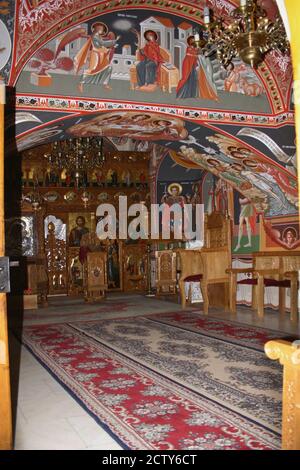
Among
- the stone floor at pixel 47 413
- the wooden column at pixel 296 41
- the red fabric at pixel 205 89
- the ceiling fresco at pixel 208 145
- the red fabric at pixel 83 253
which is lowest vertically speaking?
the stone floor at pixel 47 413

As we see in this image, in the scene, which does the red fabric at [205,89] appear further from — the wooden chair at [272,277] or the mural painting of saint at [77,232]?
the mural painting of saint at [77,232]

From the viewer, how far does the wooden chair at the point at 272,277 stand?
7.37m

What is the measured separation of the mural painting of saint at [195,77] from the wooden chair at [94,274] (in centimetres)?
512

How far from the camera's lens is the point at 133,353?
5309mm

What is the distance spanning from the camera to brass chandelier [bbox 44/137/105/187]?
9.98 meters

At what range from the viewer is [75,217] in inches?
515

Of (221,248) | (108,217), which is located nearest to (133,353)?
(221,248)

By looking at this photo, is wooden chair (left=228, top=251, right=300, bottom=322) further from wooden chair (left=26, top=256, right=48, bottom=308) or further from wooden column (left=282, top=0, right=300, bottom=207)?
wooden column (left=282, top=0, right=300, bottom=207)

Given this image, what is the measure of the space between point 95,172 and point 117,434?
1056cm

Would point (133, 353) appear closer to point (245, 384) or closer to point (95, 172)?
point (245, 384)

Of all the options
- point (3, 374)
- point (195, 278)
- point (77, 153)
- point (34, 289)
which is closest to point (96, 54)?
point (77, 153)

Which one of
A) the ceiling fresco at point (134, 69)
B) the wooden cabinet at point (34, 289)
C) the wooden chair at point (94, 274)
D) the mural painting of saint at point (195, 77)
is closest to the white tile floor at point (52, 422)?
the ceiling fresco at point (134, 69)

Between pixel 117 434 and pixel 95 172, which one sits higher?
pixel 95 172

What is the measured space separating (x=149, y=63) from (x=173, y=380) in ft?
13.8
